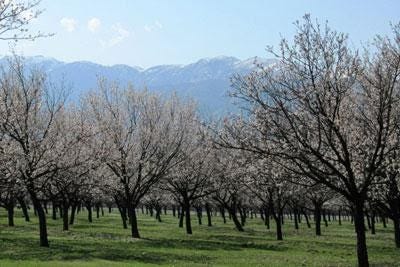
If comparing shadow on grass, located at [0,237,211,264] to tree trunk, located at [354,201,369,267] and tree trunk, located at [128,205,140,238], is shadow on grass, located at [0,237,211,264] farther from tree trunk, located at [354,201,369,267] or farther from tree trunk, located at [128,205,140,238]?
tree trunk, located at [128,205,140,238]

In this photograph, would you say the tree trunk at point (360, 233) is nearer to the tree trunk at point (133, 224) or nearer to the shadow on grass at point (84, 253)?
the shadow on grass at point (84, 253)

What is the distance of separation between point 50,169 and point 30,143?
2015 millimetres

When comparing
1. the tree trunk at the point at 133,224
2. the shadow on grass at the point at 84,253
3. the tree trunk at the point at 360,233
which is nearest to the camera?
Result: the tree trunk at the point at 360,233

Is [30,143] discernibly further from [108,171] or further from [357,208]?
[357,208]

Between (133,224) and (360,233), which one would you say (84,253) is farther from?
(133,224)

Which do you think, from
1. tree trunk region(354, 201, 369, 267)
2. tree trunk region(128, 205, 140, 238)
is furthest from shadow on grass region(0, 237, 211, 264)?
tree trunk region(128, 205, 140, 238)

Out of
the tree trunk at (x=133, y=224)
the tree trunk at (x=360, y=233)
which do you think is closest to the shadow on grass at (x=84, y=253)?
the tree trunk at (x=360, y=233)

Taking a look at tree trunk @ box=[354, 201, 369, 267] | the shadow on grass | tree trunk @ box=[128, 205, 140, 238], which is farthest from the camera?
tree trunk @ box=[128, 205, 140, 238]

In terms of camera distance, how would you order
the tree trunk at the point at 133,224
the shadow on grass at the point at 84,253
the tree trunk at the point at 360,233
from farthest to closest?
the tree trunk at the point at 133,224
the shadow on grass at the point at 84,253
the tree trunk at the point at 360,233

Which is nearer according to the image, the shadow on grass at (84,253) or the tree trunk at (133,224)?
the shadow on grass at (84,253)

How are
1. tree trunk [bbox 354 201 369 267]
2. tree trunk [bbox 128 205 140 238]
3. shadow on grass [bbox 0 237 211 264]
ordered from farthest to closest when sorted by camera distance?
1. tree trunk [bbox 128 205 140 238]
2. shadow on grass [bbox 0 237 211 264]
3. tree trunk [bbox 354 201 369 267]

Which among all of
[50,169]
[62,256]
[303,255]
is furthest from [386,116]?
[50,169]

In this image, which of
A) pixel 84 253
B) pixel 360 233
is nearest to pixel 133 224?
pixel 84 253

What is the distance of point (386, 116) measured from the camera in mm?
20531
